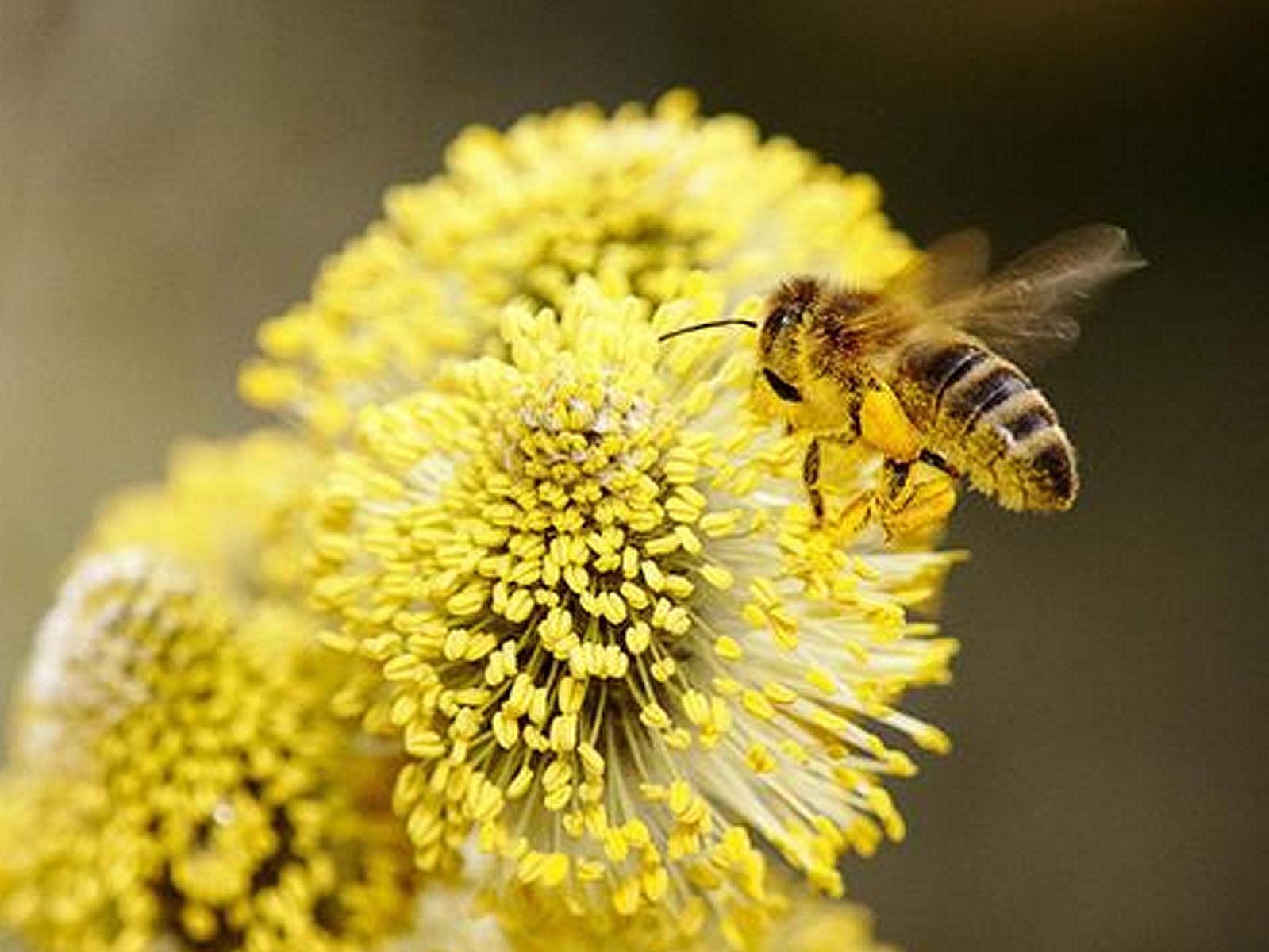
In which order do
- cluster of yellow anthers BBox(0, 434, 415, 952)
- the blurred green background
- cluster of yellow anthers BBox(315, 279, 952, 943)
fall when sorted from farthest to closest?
the blurred green background → cluster of yellow anthers BBox(0, 434, 415, 952) → cluster of yellow anthers BBox(315, 279, 952, 943)

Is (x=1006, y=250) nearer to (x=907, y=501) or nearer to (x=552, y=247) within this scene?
(x=552, y=247)

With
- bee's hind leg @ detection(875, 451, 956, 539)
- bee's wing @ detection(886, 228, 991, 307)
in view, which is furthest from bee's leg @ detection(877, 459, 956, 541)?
bee's wing @ detection(886, 228, 991, 307)

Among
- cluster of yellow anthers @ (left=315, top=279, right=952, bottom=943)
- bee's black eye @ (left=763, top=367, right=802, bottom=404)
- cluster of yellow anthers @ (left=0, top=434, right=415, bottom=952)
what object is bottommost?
cluster of yellow anthers @ (left=0, top=434, right=415, bottom=952)

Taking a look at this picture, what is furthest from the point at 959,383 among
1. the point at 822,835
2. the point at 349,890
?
the point at 349,890

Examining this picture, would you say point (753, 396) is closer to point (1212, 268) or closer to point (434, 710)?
point (434, 710)

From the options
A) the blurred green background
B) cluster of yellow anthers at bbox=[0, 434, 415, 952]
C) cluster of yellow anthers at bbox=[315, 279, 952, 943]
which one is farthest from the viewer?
the blurred green background

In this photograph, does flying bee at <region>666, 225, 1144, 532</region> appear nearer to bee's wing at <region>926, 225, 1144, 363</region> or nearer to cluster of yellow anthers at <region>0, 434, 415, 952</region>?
bee's wing at <region>926, 225, 1144, 363</region>

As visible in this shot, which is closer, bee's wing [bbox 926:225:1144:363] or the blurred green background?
bee's wing [bbox 926:225:1144:363]

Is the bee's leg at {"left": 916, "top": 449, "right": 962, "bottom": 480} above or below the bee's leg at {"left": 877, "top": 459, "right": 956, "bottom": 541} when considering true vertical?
above
